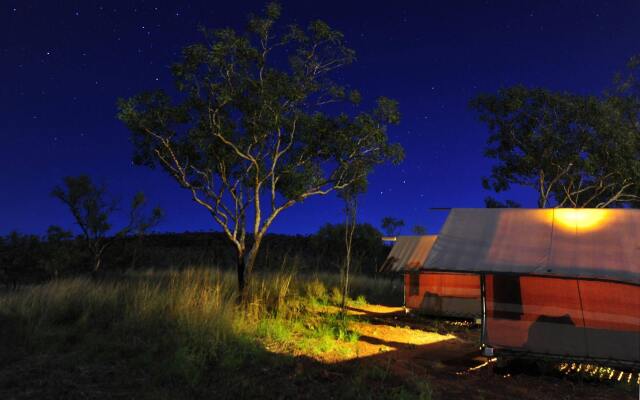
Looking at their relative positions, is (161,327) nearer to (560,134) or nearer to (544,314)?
(544,314)

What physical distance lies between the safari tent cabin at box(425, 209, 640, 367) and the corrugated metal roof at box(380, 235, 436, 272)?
5435mm

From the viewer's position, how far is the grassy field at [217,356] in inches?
215

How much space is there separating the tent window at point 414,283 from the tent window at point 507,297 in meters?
5.51

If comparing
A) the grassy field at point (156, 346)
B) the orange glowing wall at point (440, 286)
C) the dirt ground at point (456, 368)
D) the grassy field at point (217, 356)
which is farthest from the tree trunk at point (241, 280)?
the orange glowing wall at point (440, 286)

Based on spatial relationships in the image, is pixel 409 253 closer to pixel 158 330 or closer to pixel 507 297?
pixel 507 297

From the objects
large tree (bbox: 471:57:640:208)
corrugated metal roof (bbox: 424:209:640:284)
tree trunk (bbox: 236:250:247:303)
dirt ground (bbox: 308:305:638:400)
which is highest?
large tree (bbox: 471:57:640:208)

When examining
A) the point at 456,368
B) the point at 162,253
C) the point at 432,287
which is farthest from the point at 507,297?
the point at 162,253

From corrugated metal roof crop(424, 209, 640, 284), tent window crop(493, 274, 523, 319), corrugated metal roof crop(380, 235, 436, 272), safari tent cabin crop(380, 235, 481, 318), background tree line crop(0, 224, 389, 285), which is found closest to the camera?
corrugated metal roof crop(424, 209, 640, 284)

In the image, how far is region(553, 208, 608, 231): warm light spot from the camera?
8.10 m

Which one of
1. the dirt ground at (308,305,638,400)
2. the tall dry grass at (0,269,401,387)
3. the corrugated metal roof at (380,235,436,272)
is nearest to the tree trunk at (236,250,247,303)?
the tall dry grass at (0,269,401,387)

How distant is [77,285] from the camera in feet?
34.5

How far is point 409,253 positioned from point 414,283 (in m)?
1.05

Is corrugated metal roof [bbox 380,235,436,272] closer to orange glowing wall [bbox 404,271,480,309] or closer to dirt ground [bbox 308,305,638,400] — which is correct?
orange glowing wall [bbox 404,271,480,309]

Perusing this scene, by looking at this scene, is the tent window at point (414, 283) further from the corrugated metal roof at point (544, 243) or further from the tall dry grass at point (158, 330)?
the corrugated metal roof at point (544, 243)
